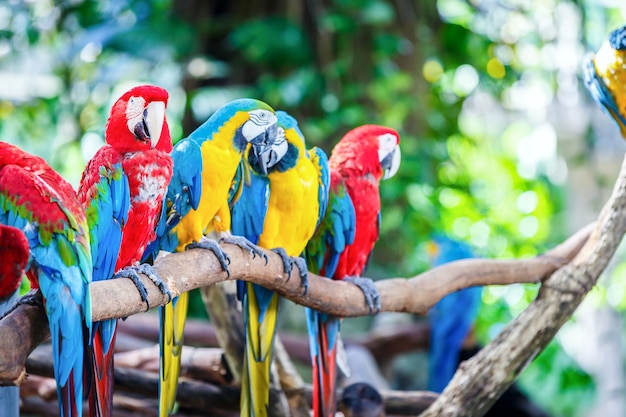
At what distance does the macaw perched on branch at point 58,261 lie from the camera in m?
1.04

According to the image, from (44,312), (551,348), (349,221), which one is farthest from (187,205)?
(551,348)

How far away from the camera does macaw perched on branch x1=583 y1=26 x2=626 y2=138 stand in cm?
181

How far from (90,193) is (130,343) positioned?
127 cm

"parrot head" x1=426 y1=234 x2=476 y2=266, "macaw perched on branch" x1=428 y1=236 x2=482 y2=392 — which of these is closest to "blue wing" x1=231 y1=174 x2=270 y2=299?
"macaw perched on branch" x1=428 y1=236 x2=482 y2=392

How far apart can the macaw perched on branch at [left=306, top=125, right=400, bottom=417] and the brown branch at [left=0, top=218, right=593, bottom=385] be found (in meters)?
0.09

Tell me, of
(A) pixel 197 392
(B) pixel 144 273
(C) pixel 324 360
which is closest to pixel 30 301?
(B) pixel 144 273

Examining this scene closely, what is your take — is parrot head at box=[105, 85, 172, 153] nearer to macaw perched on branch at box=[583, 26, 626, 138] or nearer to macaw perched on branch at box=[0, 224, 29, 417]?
macaw perched on branch at box=[0, 224, 29, 417]

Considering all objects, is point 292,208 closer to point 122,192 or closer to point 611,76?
point 122,192

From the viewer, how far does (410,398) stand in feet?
6.83

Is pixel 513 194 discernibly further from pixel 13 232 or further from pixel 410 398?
pixel 13 232

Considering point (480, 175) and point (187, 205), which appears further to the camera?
point (480, 175)

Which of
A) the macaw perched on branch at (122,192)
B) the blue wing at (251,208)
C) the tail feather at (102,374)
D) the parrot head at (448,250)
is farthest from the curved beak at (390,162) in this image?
the parrot head at (448,250)

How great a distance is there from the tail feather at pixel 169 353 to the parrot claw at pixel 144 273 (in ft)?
0.61

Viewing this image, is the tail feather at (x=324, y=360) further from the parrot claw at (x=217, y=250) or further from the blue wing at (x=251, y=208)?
the parrot claw at (x=217, y=250)
